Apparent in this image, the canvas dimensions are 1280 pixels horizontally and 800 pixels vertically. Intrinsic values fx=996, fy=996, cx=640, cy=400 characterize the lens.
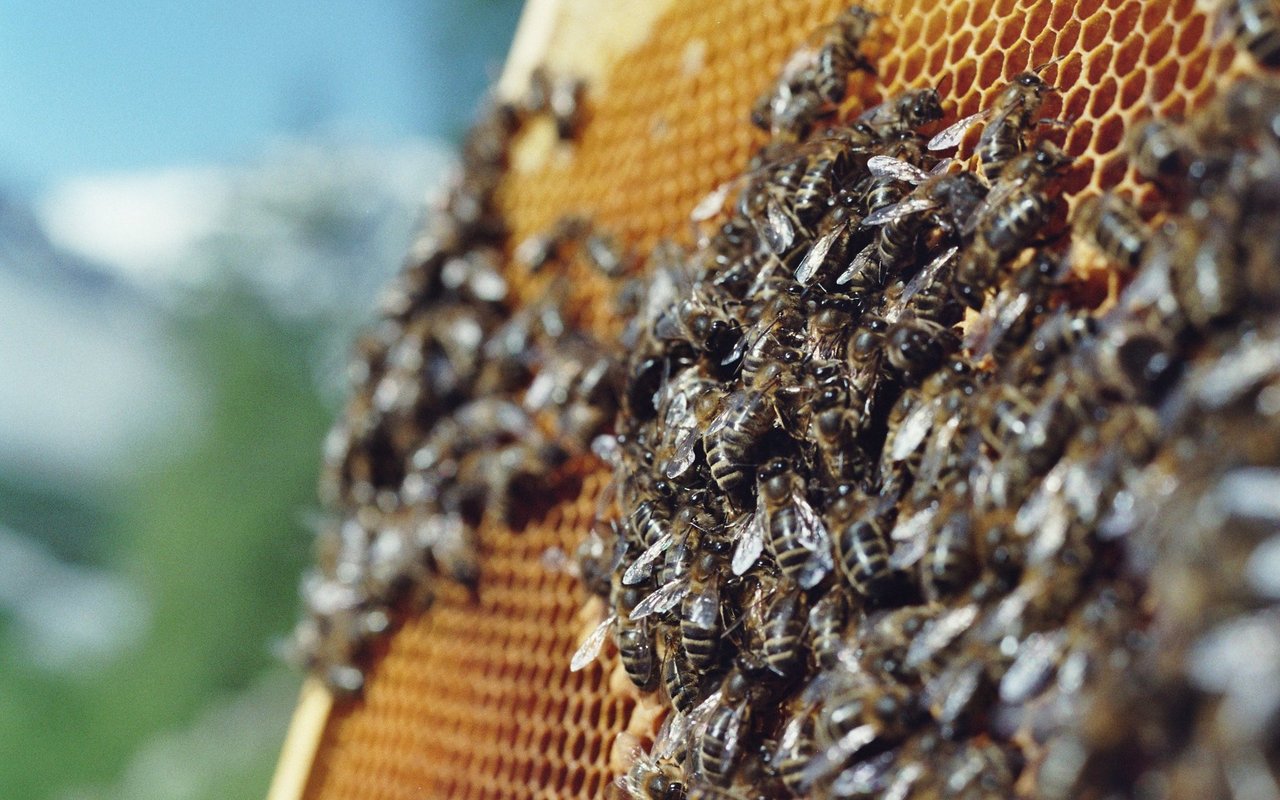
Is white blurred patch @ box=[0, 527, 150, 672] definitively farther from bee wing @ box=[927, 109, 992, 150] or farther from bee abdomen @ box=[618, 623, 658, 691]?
bee wing @ box=[927, 109, 992, 150]

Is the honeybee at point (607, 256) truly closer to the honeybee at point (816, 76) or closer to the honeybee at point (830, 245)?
the honeybee at point (816, 76)

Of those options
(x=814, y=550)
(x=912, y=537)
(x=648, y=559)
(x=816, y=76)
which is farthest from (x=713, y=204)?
(x=912, y=537)

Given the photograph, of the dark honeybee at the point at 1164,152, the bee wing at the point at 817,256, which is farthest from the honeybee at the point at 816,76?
the dark honeybee at the point at 1164,152

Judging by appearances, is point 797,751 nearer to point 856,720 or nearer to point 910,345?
point 856,720

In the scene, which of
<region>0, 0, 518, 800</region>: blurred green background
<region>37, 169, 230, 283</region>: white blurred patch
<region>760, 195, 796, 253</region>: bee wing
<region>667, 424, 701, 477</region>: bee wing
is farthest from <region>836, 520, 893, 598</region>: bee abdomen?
<region>37, 169, 230, 283</region>: white blurred patch

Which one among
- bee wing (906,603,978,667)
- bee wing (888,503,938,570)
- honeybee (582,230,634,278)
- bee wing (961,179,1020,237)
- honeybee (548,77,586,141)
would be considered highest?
honeybee (548,77,586,141)

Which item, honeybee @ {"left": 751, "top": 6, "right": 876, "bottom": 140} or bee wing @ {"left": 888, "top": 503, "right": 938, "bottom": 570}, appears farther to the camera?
honeybee @ {"left": 751, "top": 6, "right": 876, "bottom": 140}

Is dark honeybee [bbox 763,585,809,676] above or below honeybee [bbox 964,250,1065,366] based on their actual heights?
below

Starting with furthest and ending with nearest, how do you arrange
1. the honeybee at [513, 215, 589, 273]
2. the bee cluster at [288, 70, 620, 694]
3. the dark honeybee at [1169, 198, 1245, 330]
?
the honeybee at [513, 215, 589, 273]
the bee cluster at [288, 70, 620, 694]
the dark honeybee at [1169, 198, 1245, 330]
